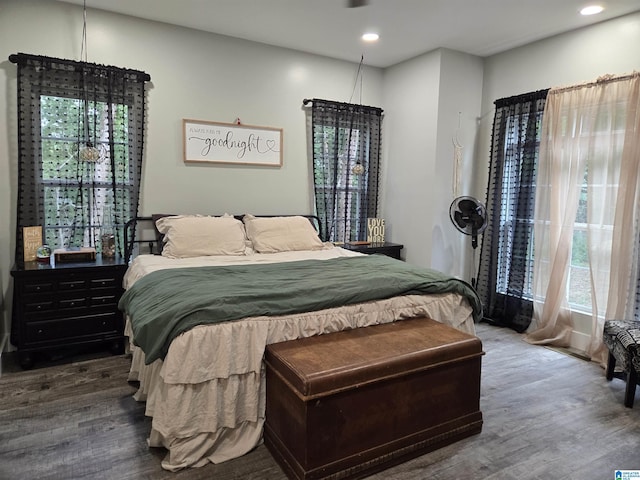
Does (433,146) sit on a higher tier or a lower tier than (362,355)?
higher

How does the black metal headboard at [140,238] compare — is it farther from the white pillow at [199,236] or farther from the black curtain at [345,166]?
the black curtain at [345,166]

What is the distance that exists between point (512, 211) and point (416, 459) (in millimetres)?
2818

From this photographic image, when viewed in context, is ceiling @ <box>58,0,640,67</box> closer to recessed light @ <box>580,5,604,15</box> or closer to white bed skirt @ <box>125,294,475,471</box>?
recessed light @ <box>580,5,604,15</box>

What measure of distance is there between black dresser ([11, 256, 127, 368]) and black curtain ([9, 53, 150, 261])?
0.40 meters

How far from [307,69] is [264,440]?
359 cm

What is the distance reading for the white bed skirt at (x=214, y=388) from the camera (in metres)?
1.98

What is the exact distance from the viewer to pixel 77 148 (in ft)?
11.4

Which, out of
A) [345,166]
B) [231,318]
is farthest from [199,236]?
[345,166]

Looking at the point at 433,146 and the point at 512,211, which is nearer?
the point at 512,211

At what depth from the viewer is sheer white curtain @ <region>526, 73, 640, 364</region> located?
3242 millimetres

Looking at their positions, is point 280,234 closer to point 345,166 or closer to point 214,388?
point 345,166

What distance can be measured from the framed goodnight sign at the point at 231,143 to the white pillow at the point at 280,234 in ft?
1.98

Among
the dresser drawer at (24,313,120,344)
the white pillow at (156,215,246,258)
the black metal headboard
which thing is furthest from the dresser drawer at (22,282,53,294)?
the white pillow at (156,215,246,258)

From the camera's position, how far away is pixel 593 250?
3494mm
